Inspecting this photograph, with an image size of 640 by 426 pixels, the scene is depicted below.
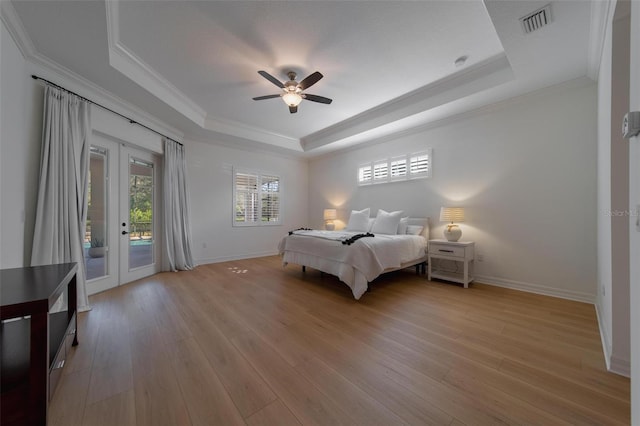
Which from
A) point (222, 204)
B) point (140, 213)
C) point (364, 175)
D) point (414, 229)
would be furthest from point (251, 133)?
point (414, 229)

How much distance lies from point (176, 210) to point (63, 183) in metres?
1.87

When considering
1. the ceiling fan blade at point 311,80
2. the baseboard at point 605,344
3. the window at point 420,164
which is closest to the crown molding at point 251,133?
the ceiling fan blade at point 311,80

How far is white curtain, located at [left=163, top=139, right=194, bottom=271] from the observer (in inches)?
168

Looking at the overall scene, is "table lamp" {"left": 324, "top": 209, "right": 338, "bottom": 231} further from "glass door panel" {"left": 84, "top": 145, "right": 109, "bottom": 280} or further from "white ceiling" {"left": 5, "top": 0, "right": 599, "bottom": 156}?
"glass door panel" {"left": 84, "top": 145, "right": 109, "bottom": 280}

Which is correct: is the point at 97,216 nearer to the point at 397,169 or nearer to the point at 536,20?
the point at 397,169

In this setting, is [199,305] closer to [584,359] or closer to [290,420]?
[290,420]

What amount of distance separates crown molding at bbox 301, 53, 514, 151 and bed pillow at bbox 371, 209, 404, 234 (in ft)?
5.50

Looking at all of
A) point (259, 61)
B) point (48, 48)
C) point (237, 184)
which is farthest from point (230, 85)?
point (237, 184)

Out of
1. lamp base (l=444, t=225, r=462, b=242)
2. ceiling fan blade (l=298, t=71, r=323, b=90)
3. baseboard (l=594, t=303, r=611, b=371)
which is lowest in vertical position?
baseboard (l=594, t=303, r=611, b=371)

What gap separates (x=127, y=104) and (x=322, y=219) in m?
4.54

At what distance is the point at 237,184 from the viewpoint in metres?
5.54

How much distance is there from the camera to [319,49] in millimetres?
2645

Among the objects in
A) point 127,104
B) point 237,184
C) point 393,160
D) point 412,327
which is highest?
point 127,104
